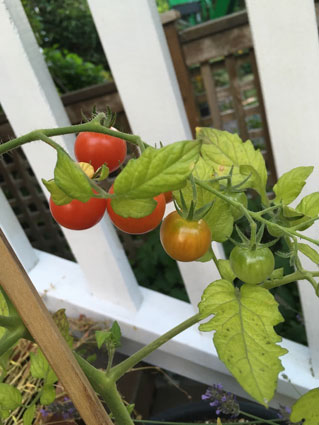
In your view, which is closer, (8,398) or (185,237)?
(185,237)

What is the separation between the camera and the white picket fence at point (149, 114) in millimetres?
608

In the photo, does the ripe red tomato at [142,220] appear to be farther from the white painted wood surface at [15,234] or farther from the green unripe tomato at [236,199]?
the white painted wood surface at [15,234]

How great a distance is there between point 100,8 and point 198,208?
1.35 feet

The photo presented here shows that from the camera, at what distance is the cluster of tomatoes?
14.1 inches

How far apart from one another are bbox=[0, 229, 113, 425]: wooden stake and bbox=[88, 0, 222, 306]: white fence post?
0.45 m

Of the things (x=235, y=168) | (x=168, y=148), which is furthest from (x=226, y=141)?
(x=168, y=148)

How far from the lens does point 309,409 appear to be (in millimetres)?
482

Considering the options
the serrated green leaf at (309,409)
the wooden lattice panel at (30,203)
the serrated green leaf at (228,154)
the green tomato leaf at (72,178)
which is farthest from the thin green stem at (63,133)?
the wooden lattice panel at (30,203)

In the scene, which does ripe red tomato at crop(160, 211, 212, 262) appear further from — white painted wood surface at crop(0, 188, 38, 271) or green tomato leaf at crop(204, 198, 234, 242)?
white painted wood surface at crop(0, 188, 38, 271)

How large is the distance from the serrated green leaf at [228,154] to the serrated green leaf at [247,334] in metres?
0.13

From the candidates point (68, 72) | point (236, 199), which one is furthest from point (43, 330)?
point (68, 72)

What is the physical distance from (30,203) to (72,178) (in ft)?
5.37

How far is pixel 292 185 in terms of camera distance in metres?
0.46

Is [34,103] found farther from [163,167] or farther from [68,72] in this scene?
[68,72]
